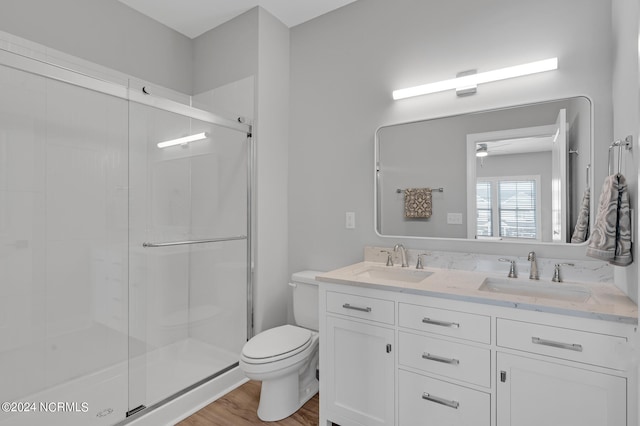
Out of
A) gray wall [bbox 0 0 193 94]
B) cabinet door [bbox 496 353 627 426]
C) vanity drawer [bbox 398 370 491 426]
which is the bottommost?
vanity drawer [bbox 398 370 491 426]

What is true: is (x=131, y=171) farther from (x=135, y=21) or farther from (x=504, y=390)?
(x=504, y=390)

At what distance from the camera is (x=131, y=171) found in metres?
1.94

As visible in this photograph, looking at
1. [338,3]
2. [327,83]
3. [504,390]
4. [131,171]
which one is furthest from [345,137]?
[504,390]

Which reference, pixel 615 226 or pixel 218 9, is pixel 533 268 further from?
pixel 218 9

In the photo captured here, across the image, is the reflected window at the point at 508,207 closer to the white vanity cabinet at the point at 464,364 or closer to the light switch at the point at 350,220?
the white vanity cabinet at the point at 464,364

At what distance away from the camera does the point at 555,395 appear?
1.25m

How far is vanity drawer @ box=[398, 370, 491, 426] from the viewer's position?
4.54 feet

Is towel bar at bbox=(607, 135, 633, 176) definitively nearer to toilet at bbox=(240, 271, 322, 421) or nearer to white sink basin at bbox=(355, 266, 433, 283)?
white sink basin at bbox=(355, 266, 433, 283)

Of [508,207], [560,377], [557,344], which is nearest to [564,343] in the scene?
[557,344]

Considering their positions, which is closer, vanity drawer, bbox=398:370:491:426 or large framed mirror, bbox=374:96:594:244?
vanity drawer, bbox=398:370:491:426

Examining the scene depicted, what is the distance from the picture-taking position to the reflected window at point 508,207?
1.77 m

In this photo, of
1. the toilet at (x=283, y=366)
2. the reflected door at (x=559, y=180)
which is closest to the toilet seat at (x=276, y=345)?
the toilet at (x=283, y=366)

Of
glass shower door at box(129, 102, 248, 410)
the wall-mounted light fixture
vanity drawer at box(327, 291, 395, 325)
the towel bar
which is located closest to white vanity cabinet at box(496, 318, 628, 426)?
vanity drawer at box(327, 291, 395, 325)

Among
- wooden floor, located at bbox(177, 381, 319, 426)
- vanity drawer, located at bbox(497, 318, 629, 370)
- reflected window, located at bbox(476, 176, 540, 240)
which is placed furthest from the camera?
wooden floor, located at bbox(177, 381, 319, 426)
